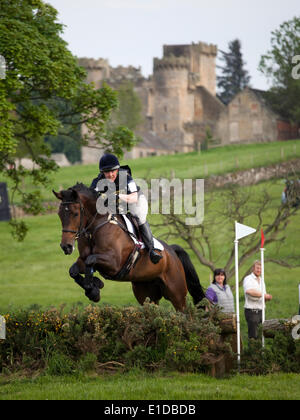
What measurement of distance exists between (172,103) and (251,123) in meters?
21.0

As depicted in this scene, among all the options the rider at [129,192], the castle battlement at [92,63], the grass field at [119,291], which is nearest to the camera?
the grass field at [119,291]

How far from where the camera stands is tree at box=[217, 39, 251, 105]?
102312 mm

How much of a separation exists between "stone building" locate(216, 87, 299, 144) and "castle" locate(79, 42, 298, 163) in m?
0.25

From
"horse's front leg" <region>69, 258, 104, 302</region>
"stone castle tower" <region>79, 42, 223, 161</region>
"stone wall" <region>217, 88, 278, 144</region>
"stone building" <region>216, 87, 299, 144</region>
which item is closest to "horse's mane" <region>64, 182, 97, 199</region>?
"horse's front leg" <region>69, 258, 104, 302</region>

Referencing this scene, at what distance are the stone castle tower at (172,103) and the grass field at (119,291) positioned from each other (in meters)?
25.1

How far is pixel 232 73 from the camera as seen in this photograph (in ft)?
346

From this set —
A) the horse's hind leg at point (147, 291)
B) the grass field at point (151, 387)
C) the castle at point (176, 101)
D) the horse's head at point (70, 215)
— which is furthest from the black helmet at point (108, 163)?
the castle at point (176, 101)

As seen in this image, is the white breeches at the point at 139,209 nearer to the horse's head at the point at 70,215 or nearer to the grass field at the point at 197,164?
the horse's head at the point at 70,215

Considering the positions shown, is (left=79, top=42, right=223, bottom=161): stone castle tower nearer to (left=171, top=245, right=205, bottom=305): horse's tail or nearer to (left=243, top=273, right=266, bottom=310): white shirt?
(left=243, top=273, right=266, bottom=310): white shirt

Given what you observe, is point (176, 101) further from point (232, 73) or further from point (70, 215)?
point (70, 215)

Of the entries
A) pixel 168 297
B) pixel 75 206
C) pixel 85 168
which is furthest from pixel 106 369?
pixel 85 168

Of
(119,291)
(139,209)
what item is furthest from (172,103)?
(139,209)

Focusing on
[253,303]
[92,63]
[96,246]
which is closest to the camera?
[96,246]

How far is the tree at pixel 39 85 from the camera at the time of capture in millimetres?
17703
